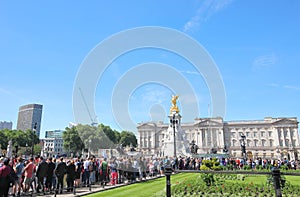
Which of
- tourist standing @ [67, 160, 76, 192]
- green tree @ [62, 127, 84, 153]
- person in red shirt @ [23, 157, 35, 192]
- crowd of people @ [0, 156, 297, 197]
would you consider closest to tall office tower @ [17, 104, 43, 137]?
green tree @ [62, 127, 84, 153]

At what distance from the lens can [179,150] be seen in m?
48.8

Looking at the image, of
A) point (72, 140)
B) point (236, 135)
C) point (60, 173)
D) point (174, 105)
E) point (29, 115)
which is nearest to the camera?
point (60, 173)

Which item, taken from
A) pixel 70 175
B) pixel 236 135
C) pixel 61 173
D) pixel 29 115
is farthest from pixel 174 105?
pixel 29 115

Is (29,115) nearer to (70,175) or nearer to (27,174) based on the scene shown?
(70,175)

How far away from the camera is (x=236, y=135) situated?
120 metres

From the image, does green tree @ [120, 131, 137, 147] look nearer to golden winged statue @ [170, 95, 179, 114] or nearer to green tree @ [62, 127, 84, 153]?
green tree @ [62, 127, 84, 153]

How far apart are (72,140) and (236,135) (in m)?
80.6

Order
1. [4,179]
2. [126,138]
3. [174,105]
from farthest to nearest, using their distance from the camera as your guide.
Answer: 1. [126,138]
2. [174,105]
3. [4,179]

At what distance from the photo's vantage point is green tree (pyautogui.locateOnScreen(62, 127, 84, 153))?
3305 inches

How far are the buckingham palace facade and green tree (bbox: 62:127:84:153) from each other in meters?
35.3

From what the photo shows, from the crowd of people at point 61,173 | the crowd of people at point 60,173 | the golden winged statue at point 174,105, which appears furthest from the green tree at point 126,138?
the crowd of people at point 60,173

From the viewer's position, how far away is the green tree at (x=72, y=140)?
83.9 metres

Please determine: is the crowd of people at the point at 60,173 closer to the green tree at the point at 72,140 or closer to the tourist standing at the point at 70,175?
the tourist standing at the point at 70,175

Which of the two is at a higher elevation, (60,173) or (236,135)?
(236,135)
